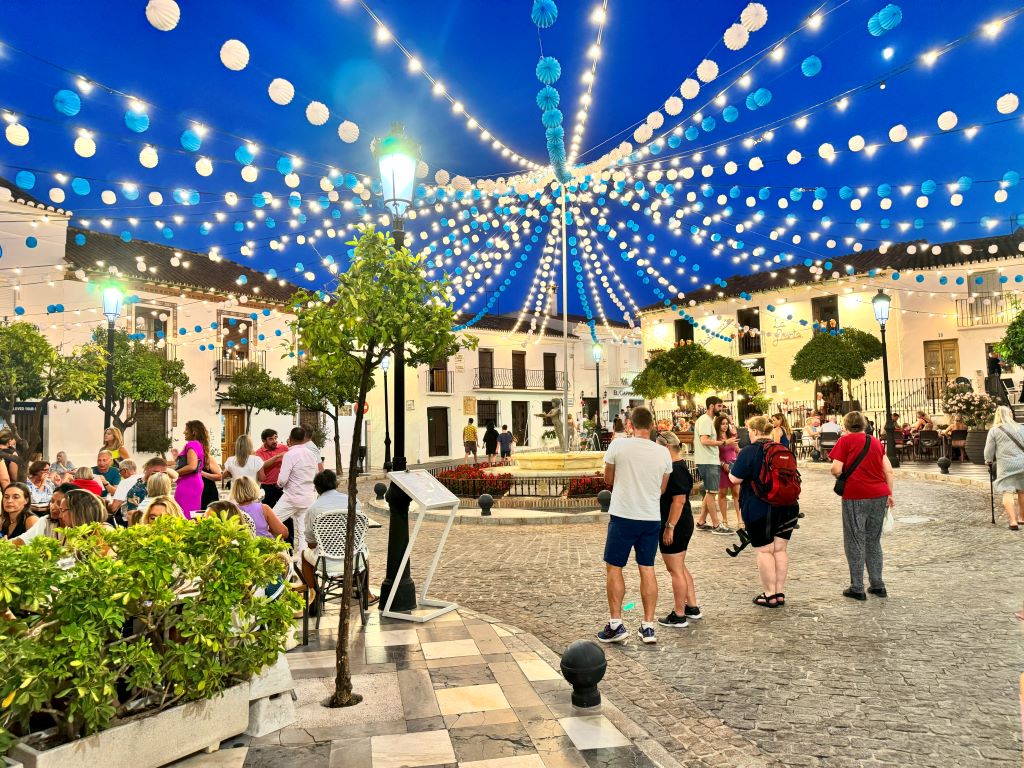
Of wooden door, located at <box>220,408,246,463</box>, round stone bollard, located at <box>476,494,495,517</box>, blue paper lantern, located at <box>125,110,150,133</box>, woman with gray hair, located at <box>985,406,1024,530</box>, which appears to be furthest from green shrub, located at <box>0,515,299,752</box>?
wooden door, located at <box>220,408,246,463</box>

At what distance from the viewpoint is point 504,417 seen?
116 ft

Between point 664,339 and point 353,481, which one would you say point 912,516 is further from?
point 664,339

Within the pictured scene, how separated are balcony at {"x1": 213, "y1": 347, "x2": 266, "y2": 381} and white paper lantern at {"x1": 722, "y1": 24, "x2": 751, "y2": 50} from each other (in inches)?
784

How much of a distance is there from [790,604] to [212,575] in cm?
459

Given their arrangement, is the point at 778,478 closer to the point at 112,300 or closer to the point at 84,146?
the point at 84,146

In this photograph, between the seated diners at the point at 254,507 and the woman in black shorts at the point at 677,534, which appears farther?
the seated diners at the point at 254,507

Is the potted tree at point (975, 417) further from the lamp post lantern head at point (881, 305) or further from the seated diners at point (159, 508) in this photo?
the seated diners at point (159, 508)

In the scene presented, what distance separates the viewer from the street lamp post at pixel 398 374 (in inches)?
218

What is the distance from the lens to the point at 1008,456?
334 inches

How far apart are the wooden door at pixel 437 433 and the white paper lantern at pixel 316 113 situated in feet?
84.6

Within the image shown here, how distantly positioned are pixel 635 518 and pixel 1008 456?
21.1ft

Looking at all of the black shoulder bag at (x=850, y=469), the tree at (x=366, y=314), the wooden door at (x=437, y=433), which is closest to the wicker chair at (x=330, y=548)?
the tree at (x=366, y=314)

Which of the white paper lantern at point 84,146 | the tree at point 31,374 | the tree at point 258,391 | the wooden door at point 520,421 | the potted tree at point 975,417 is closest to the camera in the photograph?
the white paper lantern at point 84,146

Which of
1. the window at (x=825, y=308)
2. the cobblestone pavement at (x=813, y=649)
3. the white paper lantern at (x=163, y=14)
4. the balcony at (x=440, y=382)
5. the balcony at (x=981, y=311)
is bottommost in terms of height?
the cobblestone pavement at (x=813, y=649)
